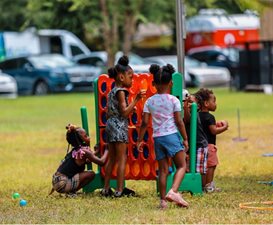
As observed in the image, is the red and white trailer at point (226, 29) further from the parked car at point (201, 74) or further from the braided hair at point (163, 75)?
the braided hair at point (163, 75)

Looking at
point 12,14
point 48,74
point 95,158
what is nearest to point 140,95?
point 95,158

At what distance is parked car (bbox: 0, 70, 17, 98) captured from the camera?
119ft

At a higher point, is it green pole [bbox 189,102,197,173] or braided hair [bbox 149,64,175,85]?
braided hair [bbox 149,64,175,85]

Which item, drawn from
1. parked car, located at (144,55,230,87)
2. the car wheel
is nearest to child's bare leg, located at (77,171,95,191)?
the car wheel

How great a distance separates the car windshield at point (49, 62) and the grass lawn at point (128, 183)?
12.6 meters

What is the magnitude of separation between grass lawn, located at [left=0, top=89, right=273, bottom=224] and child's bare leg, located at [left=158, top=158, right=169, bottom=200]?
0.61ft

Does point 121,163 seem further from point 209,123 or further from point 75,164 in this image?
point 209,123

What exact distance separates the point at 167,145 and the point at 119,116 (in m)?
1.14

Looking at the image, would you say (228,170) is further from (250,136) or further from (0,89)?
(0,89)

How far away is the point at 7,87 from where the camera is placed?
36438 mm

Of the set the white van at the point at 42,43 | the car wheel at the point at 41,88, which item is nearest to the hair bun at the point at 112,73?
the car wheel at the point at 41,88

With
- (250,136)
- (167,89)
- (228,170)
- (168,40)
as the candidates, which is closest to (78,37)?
(168,40)

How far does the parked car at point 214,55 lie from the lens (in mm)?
45138

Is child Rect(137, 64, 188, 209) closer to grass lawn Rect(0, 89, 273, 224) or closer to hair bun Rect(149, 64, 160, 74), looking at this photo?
hair bun Rect(149, 64, 160, 74)
